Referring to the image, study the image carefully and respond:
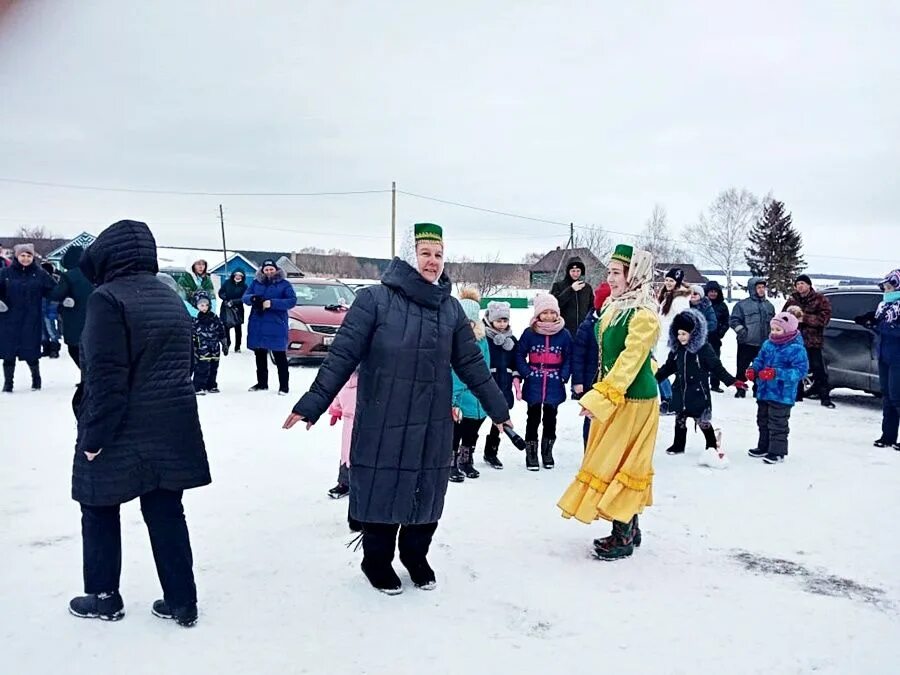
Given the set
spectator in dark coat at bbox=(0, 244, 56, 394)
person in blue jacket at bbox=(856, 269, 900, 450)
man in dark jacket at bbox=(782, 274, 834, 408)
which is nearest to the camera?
person in blue jacket at bbox=(856, 269, 900, 450)

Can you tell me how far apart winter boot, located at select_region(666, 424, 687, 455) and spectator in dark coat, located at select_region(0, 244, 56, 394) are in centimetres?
799

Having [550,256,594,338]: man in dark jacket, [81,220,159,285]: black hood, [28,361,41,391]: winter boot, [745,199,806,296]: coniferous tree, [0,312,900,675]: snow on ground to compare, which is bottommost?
→ [0,312,900,675]: snow on ground

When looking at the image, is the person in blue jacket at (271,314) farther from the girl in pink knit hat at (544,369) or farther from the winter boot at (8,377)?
the girl in pink knit hat at (544,369)

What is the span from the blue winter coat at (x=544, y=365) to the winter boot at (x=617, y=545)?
2153 millimetres

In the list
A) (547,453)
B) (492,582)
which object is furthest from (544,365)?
(492,582)

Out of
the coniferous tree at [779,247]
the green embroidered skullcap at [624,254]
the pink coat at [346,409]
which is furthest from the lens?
the coniferous tree at [779,247]

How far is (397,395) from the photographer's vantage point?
3.51 metres

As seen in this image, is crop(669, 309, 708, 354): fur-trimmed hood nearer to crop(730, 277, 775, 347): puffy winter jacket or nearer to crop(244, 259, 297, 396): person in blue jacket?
crop(730, 277, 775, 347): puffy winter jacket

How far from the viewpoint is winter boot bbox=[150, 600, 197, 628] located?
3.25m

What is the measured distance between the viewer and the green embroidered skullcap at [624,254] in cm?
445

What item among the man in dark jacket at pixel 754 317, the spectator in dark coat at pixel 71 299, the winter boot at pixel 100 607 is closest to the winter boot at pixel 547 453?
the winter boot at pixel 100 607

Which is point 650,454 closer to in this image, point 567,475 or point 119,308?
point 567,475

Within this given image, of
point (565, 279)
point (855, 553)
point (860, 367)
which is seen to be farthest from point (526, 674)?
point (860, 367)

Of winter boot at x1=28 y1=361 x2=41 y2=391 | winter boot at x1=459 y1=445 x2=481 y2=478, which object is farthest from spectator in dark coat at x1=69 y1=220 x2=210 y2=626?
winter boot at x1=28 y1=361 x2=41 y2=391
